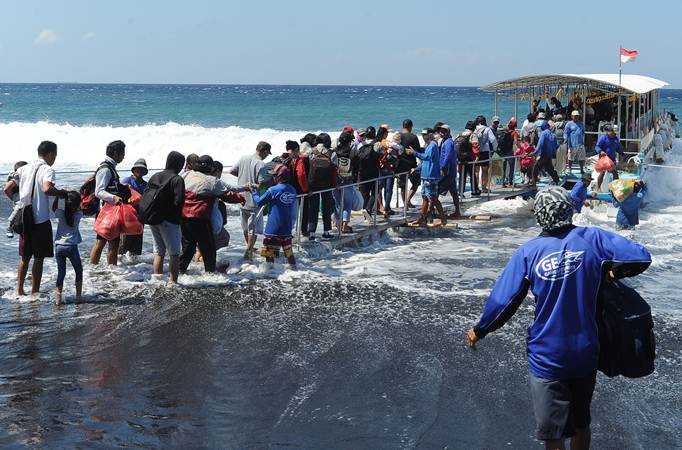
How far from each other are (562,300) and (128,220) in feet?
23.1

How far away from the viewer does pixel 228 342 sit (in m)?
8.00

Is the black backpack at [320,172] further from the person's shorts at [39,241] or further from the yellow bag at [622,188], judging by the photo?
the yellow bag at [622,188]

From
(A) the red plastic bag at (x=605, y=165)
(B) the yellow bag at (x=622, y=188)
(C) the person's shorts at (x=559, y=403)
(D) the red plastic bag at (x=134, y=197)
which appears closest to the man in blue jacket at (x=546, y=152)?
(A) the red plastic bag at (x=605, y=165)

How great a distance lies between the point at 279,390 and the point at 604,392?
8.35ft

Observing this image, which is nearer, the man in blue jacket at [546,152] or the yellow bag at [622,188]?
the yellow bag at [622,188]

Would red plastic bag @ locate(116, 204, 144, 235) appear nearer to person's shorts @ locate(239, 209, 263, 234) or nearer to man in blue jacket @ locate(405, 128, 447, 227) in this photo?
person's shorts @ locate(239, 209, 263, 234)

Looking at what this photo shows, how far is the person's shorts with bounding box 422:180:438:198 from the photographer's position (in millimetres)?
13922

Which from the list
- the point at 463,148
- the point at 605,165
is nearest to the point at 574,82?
the point at 605,165

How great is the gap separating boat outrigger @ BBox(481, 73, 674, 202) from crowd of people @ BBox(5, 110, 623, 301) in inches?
187

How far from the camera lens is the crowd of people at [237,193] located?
29.2 ft

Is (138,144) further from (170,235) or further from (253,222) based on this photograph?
(170,235)

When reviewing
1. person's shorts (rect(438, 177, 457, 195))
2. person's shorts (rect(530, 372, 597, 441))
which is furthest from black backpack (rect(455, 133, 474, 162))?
person's shorts (rect(530, 372, 597, 441))

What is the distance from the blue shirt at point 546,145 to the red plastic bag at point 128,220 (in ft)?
29.3

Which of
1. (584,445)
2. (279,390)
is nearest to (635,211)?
(279,390)
